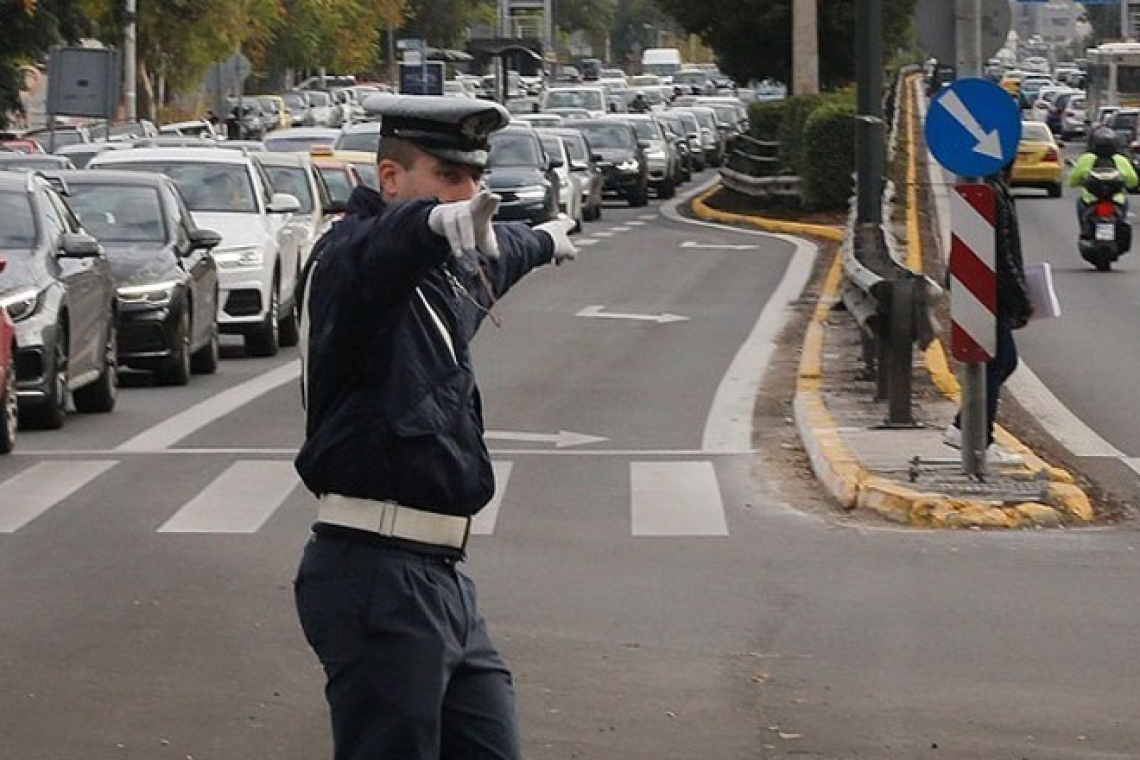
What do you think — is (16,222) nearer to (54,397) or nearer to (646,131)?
(54,397)

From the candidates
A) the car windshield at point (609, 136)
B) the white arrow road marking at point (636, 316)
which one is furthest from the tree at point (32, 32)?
the white arrow road marking at point (636, 316)

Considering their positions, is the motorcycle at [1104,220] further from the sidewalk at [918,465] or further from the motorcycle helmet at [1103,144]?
the sidewalk at [918,465]

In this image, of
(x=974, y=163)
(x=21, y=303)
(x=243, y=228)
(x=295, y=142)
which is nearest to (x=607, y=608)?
(x=974, y=163)

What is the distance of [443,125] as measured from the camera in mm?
5391

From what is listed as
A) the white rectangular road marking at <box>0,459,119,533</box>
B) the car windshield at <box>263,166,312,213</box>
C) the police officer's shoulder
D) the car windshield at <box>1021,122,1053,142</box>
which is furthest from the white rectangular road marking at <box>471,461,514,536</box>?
the car windshield at <box>1021,122,1053,142</box>

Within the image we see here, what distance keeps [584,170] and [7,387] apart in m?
33.4

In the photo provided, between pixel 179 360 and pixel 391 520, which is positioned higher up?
pixel 391 520

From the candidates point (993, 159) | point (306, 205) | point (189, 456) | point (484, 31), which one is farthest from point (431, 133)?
point (484, 31)

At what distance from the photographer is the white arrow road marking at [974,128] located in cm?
1441

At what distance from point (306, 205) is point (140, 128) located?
28.9 meters

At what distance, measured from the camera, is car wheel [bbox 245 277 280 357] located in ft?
80.3

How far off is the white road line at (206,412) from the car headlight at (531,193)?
63.7 feet

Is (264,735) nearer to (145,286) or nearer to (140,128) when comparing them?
(145,286)

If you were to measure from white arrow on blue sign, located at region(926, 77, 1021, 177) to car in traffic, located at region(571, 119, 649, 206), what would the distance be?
40.6 m
